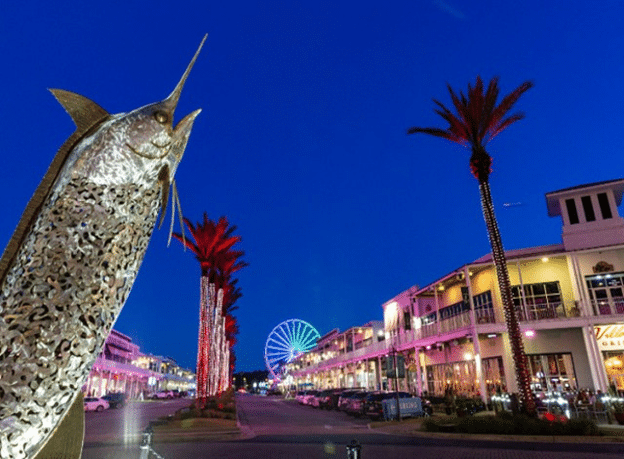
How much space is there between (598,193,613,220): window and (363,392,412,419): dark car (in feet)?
51.4

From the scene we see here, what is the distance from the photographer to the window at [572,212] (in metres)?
27.2

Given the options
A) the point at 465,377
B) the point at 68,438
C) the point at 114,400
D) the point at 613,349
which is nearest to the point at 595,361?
the point at 613,349

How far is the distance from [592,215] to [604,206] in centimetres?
82

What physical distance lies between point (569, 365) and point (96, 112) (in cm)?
2881

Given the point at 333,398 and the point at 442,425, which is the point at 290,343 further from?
the point at 442,425

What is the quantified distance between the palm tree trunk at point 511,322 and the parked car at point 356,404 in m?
11.3

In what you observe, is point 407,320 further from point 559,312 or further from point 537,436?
point 537,436

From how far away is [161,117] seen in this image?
181 cm

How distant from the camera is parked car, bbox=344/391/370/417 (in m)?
27.0

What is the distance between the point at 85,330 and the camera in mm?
1580

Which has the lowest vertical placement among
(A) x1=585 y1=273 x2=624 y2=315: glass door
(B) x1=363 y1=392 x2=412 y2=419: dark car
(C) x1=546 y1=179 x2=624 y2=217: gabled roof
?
(B) x1=363 y1=392 x2=412 y2=419: dark car

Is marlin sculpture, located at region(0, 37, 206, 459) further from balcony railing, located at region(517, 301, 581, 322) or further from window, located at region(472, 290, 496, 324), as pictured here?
window, located at region(472, 290, 496, 324)

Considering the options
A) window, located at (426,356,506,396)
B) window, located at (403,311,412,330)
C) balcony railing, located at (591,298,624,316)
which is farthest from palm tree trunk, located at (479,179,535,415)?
window, located at (403,311,412,330)

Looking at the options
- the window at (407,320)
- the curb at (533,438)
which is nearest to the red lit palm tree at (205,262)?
the curb at (533,438)
